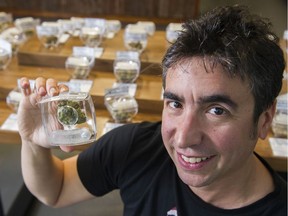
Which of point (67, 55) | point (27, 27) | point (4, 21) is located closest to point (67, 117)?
point (67, 55)

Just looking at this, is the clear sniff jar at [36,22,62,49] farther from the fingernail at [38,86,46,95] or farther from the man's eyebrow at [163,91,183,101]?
the man's eyebrow at [163,91,183,101]

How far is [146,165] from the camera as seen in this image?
1178 millimetres

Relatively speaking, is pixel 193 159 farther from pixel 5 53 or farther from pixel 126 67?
pixel 5 53

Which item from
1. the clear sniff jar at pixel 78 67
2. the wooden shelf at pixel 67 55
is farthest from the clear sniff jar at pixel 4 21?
the clear sniff jar at pixel 78 67

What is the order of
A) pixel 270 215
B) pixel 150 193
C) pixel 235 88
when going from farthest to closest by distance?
pixel 150 193 < pixel 270 215 < pixel 235 88

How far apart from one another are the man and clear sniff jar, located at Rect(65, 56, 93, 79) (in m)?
0.90

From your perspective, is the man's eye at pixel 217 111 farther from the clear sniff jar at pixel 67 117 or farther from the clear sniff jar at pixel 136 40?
the clear sniff jar at pixel 136 40

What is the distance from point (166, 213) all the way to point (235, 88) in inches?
17.5

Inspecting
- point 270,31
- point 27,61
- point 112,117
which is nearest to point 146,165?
point 270,31

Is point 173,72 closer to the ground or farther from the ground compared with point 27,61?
farther from the ground

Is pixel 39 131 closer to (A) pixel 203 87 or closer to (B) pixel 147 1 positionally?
(A) pixel 203 87

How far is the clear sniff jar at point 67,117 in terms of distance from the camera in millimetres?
1017

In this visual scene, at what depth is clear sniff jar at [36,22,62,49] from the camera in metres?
2.26

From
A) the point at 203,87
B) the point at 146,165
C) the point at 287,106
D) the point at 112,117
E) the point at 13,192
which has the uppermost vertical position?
the point at 203,87
